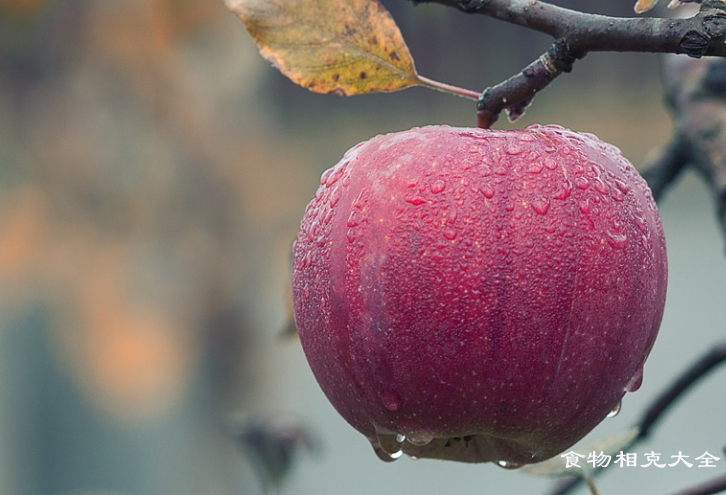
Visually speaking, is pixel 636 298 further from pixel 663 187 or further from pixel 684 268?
pixel 684 268

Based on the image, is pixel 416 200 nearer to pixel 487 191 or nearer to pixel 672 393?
pixel 487 191

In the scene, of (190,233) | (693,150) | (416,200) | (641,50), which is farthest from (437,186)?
(190,233)

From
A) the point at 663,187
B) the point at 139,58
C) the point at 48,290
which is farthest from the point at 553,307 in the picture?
the point at 48,290

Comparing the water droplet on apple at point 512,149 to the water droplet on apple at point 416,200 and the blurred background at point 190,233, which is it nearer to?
the water droplet on apple at point 416,200

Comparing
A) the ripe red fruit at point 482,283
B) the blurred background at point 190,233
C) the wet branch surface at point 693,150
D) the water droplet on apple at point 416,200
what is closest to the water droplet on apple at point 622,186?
the ripe red fruit at point 482,283

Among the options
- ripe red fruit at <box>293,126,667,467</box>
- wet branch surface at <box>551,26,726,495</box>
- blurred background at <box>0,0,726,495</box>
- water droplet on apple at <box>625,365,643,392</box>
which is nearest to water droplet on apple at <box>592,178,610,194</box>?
ripe red fruit at <box>293,126,667,467</box>

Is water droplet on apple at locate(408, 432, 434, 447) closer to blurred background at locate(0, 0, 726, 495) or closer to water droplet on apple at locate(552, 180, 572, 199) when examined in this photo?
water droplet on apple at locate(552, 180, 572, 199)
